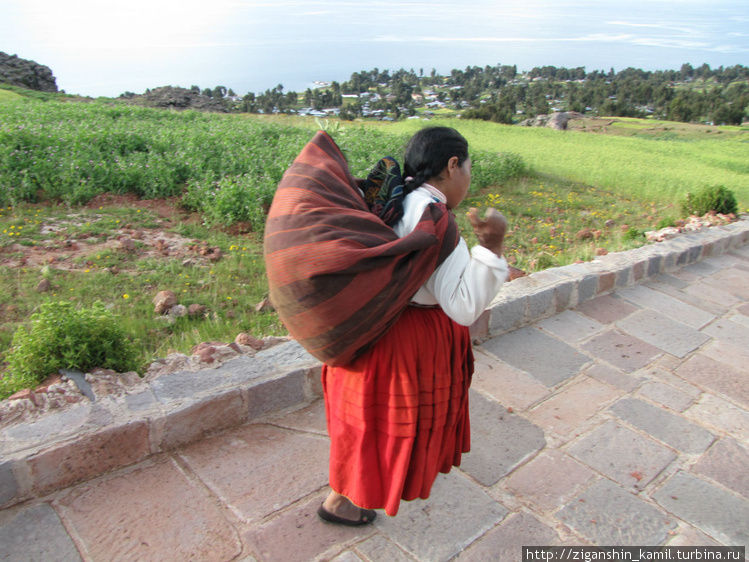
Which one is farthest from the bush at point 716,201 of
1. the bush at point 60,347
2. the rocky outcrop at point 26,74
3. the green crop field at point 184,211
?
the rocky outcrop at point 26,74

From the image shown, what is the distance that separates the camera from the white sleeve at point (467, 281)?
172cm

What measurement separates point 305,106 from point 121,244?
30.7m

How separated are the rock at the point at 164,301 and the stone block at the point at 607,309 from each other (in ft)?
10.6

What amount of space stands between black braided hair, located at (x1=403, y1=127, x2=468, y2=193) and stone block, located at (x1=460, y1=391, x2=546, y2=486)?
146cm

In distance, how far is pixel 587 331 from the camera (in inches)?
166

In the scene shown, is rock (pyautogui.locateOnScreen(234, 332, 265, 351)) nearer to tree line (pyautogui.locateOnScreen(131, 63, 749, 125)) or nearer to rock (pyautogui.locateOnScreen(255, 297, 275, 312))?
rock (pyautogui.locateOnScreen(255, 297, 275, 312))

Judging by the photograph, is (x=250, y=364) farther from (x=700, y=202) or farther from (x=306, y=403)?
(x=700, y=202)

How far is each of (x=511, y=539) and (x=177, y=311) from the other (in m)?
2.86

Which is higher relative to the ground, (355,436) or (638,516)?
(355,436)

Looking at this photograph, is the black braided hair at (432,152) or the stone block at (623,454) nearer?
the black braided hair at (432,152)

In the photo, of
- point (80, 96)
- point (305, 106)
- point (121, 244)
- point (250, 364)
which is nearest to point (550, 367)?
point (250, 364)

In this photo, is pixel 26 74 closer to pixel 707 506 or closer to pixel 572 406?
pixel 572 406

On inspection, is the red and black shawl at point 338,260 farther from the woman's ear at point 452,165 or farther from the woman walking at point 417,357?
the woman's ear at point 452,165

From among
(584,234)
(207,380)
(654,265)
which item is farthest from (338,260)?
(584,234)
